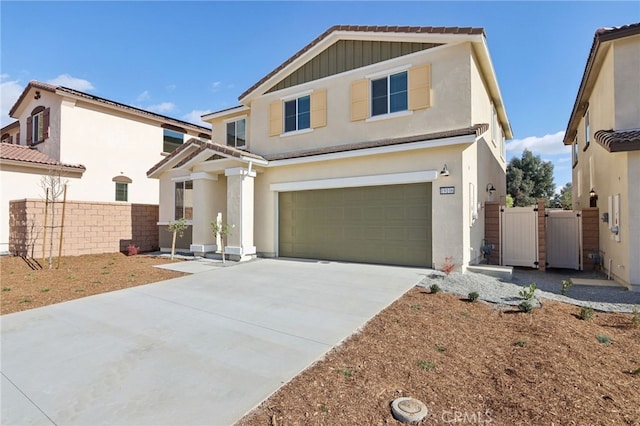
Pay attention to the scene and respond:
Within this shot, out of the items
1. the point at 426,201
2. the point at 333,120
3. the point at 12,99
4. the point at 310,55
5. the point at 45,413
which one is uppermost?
the point at 12,99

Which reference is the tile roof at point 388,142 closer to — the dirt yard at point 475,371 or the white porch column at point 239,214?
the white porch column at point 239,214

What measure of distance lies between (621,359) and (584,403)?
69.2 inches

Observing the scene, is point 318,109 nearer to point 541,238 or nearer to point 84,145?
point 541,238

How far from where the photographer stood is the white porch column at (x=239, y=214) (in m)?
12.1

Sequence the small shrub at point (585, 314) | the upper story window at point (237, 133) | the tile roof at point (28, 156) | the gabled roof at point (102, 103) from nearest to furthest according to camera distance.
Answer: the small shrub at point (585, 314)
the upper story window at point (237, 133)
the tile roof at point (28, 156)
the gabled roof at point (102, 103)

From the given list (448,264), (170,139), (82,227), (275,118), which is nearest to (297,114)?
(275,118)

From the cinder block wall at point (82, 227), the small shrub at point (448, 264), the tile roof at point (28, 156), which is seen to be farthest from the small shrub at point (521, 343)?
the tile roof at point (28, 156)

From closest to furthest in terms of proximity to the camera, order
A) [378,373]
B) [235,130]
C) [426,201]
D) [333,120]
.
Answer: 1. [378,373]
2. [426,201]
3. [333,120]
4. [235,130]

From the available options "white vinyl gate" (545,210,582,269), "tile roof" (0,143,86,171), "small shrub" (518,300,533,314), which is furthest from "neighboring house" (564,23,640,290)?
"tile roof" (0,143,86,171)

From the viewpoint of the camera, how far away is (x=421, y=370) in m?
3.76

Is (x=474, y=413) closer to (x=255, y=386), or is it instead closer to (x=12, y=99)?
(x=255, y=386)

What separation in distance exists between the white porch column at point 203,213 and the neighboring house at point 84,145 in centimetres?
830

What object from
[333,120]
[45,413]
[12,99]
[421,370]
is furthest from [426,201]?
[12,99]

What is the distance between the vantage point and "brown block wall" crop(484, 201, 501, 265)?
11461mm
